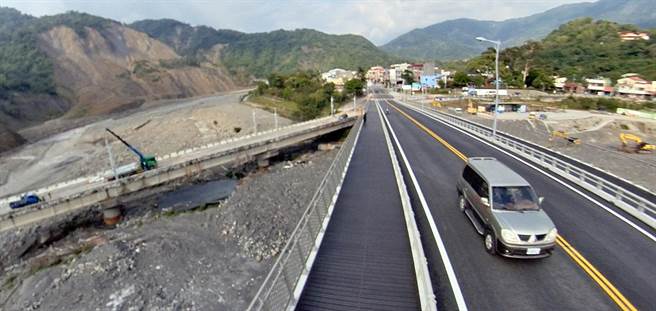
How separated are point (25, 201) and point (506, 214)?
35044 mm

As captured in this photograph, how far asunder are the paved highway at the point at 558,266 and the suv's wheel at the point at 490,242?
236 mm

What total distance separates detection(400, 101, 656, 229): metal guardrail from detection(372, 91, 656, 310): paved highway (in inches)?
39.6

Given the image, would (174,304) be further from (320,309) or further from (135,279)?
(320,309)

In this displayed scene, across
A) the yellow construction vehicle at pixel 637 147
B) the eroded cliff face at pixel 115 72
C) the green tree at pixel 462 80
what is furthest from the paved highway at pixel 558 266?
the eroded cliff face at pixel 115 72

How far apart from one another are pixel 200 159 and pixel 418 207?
96.1ft

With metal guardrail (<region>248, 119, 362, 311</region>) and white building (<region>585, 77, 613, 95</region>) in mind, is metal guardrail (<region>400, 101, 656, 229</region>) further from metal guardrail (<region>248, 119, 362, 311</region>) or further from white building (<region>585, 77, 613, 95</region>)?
white building (<region>585, 77, 613, 95</region>)

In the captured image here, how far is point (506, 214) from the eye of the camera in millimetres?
9844

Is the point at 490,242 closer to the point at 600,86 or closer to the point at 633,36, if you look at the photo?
the point at 600,86

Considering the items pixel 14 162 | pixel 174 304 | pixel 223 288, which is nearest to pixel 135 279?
pixel 174 304

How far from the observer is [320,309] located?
7855 millimetres

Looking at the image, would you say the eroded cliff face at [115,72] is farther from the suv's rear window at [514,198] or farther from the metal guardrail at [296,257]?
the suv's rear window at [514,198]

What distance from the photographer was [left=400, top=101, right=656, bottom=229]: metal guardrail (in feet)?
42.2

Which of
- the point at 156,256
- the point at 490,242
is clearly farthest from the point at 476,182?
the point at 156,256

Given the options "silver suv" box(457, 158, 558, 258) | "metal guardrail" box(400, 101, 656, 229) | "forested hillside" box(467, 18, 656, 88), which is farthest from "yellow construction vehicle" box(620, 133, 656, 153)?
"forested hillside" box(467, 18, 656, 88)
